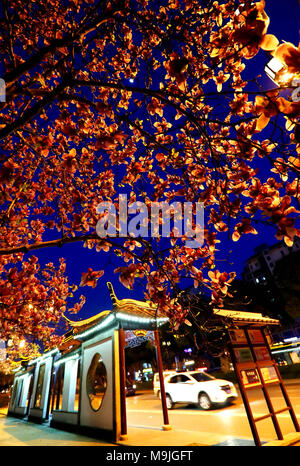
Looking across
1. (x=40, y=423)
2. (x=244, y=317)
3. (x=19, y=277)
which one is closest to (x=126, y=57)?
(x=244, y=317)

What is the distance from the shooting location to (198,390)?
10617 mm

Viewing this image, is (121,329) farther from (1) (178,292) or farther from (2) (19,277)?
(1) (178,292)

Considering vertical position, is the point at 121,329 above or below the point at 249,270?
below

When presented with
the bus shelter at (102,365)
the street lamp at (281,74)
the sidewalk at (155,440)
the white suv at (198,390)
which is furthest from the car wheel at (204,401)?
the street lamp at (281,74)

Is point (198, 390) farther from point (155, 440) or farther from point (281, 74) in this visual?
point (281, 74)

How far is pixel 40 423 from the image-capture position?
12094 mm

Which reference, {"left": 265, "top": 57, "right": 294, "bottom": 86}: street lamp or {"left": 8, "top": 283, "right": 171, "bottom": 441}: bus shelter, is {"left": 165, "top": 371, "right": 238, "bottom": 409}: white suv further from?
{"left": 265, "top": 57, "right": 294, "bottom": 86}: street lamp

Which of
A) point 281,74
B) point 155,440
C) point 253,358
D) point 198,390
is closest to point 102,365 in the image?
point 155,440

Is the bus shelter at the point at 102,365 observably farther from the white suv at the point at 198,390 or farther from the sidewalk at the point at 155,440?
the white suv at the point at 198,390

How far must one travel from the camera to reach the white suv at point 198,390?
10.0 m

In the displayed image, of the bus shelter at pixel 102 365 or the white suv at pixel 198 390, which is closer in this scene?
the bus shelter at pixel 102 365

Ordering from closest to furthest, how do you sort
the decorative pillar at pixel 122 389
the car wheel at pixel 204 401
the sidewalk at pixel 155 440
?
the sidewalk at pixel 155 440, the decorative pillar at pixel 122 389, the car wheel at pixel 204 401

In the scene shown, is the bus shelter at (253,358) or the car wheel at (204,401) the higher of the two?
the bus shelter at (253,358)
